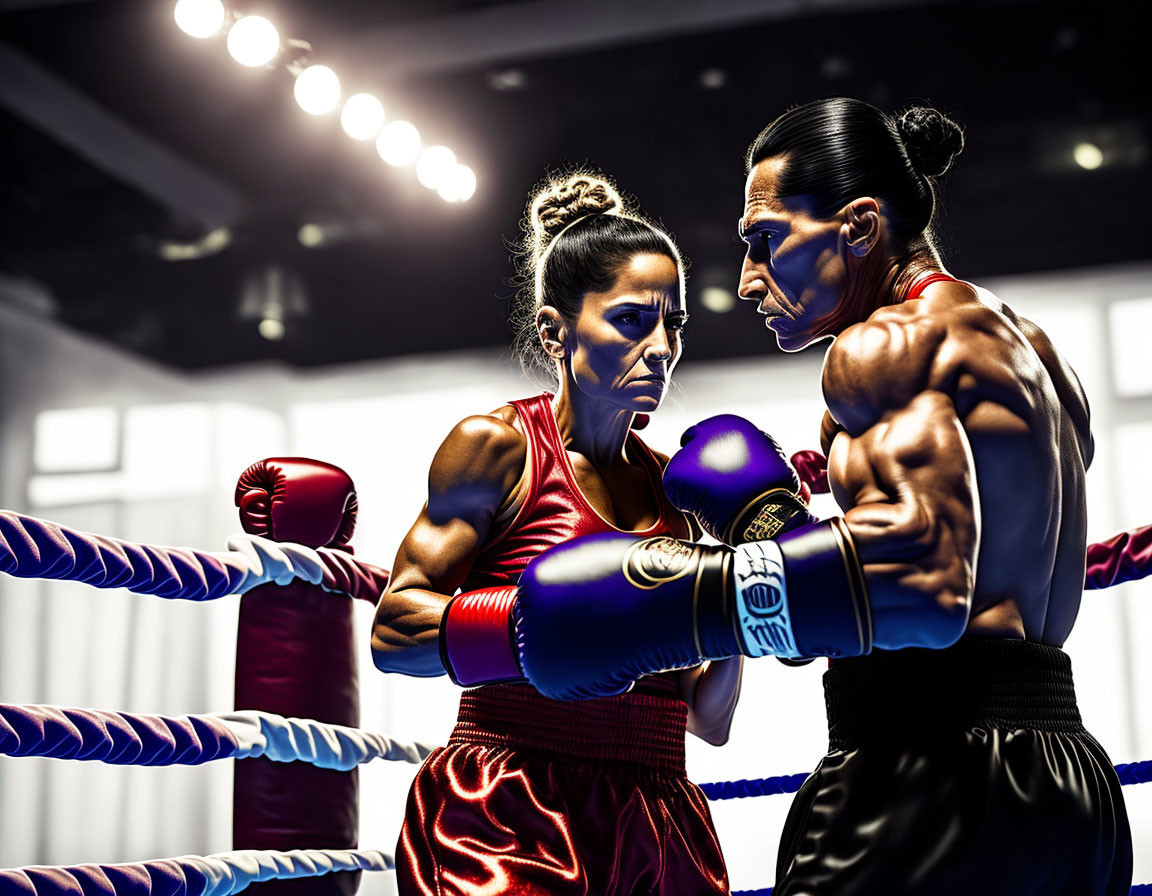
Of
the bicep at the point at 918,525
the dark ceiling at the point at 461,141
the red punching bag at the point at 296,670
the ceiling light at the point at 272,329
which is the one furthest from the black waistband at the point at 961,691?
the ceiling light at the point at 272,329

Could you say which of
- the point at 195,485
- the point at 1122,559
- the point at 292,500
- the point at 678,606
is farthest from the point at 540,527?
the point at 195,485

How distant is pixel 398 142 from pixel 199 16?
44.8 inches

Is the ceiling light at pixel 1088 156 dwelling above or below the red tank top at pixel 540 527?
above

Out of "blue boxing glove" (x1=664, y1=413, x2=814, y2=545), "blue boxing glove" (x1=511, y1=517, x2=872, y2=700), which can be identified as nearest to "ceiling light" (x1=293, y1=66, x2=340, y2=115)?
"blue boxing glove" (x1=664, y1=413, x2=814, y2=545)

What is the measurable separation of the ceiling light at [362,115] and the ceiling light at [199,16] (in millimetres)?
763

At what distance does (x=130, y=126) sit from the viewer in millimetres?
5809

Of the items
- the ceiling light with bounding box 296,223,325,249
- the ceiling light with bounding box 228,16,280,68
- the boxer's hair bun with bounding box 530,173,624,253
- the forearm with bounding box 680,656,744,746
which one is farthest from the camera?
the ceiling light with bounding box 296,223,325,249

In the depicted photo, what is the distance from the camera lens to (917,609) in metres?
1.08

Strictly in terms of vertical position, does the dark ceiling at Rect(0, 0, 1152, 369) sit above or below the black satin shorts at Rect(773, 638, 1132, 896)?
above

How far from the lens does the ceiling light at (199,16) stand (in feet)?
12.1

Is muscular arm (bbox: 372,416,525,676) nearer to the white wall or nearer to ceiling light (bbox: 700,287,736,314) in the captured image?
the white wall

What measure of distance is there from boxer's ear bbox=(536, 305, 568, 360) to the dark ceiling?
320cm

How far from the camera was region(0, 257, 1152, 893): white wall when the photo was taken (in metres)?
5.72

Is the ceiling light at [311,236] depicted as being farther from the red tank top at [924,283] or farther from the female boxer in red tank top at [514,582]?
the red tank top at [924,283]
